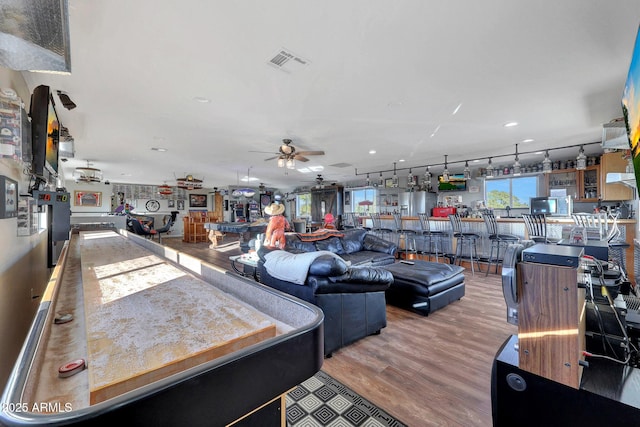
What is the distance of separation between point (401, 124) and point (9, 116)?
14.1 ft

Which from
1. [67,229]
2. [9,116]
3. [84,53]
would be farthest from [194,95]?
[67,229]

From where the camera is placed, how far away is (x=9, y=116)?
5.42 ft

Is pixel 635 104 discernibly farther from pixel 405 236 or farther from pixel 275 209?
pixel 405 236

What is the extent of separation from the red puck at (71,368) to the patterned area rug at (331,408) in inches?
53.6

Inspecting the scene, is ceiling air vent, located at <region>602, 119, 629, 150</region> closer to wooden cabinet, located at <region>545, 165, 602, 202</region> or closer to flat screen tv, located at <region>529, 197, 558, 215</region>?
flat screen tv, located at <region>529, 197, 558, 215</region>

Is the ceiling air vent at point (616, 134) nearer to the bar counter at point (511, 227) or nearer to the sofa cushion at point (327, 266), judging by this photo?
the bar counter at point (511, 227)

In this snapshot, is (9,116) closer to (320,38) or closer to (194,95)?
(194,95)

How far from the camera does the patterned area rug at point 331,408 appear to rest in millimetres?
1584

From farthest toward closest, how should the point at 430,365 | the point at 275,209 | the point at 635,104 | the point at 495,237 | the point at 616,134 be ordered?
the point at 495,237 < the point at 275,209 < the point at 616,134 < the point at 430,365 < the point at 635,104

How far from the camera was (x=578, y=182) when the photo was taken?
22.6 feet

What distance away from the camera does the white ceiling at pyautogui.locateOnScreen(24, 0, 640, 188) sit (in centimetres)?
189

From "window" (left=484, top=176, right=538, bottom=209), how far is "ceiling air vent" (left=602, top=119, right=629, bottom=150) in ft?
17.4

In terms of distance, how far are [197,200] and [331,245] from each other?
38.7 ft

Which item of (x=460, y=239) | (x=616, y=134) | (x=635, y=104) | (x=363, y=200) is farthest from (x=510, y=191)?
(x=635, y=104)
